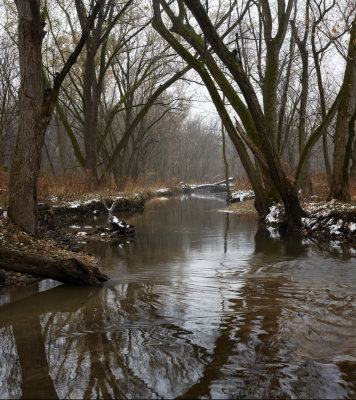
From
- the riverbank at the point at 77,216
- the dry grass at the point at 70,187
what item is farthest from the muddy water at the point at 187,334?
the dry grass at the point at 70,187

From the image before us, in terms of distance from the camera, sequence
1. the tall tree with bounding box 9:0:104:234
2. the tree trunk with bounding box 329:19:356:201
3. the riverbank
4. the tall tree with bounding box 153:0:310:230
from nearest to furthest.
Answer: the riverbank → the tall tree with bounding box 9:0:104:234 → the tall tree with bounding box 153:0:310:230 → the tree trunk with bounding box 329:19:356:201

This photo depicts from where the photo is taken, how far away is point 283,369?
2979mm

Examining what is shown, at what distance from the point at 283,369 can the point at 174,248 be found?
667cm

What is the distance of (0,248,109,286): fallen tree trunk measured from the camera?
5199 millimetres

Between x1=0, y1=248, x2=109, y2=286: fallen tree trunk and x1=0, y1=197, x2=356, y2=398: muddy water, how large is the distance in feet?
0.85

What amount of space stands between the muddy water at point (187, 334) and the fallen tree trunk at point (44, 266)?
26cm

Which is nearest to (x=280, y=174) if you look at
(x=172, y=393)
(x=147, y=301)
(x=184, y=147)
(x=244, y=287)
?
(x=244, y=287)

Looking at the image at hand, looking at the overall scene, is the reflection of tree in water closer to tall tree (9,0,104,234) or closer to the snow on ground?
tall tree (9,0,104,234)

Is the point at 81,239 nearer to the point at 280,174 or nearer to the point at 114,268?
the point at 114,268

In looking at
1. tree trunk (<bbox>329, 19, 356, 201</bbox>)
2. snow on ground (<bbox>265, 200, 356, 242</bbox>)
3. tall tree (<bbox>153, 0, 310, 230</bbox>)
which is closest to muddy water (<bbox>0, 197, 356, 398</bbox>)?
snow on ground (<bbox>265, 200, 356, 242</bbox>)

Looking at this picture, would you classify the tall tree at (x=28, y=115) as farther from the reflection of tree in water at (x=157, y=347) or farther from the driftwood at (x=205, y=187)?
the driftwood at (x=205, y=187)

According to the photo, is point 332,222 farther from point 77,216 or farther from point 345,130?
point 77,216

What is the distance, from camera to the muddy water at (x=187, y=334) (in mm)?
2789

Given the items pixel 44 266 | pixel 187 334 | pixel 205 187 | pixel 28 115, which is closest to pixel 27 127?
pixel 28 115
